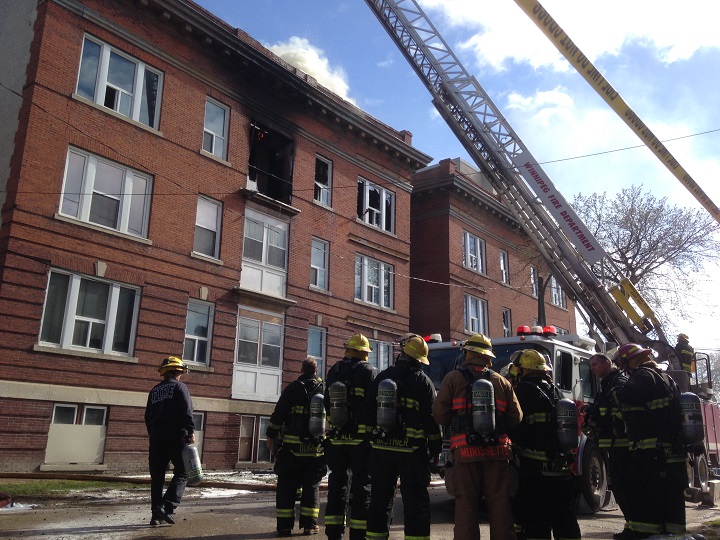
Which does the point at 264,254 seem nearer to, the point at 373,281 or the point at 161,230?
the point at 161,230

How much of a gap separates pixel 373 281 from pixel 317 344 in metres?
A: 3.87

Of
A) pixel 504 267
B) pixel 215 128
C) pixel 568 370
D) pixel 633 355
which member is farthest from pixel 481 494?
pixel 504 267

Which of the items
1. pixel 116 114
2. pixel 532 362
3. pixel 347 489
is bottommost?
pixel 347 489

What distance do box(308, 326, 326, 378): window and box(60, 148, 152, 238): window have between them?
6.40 metres

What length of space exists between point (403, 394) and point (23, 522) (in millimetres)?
4583

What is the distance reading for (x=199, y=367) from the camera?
52.0 feet

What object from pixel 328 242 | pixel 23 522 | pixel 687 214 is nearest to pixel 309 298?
pixel 328 242

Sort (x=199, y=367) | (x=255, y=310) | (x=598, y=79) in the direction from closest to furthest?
(x=598, y=79)
(x=199, y=367)
(x=255, y=310)

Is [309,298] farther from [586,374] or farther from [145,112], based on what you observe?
[586,374]

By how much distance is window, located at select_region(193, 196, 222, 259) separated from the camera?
16891 millimetres

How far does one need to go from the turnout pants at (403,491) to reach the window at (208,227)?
41.2 ft

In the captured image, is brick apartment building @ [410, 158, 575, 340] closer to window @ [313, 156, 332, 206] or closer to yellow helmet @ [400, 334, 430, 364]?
window @ [313, 156, 332, 206]

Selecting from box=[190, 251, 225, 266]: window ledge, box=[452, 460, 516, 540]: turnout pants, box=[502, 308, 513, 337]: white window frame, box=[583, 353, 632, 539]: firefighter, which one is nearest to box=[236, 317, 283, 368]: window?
box=[190, 251, 225, 266]: window ledge

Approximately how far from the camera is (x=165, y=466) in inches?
277
